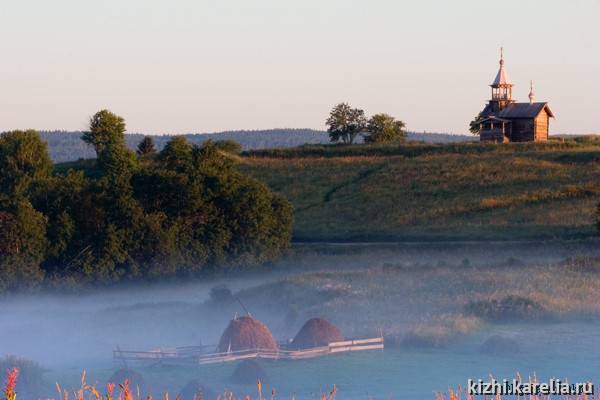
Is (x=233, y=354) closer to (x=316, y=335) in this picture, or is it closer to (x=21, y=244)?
(x=316, y=335)

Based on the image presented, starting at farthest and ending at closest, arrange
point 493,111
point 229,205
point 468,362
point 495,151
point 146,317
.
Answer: point 493,111, point 495,151, point 229,205, point 146,317, point 468,362

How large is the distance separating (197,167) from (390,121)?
82593mm

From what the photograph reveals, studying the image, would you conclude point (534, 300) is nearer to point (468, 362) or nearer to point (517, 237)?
point (468, 362)

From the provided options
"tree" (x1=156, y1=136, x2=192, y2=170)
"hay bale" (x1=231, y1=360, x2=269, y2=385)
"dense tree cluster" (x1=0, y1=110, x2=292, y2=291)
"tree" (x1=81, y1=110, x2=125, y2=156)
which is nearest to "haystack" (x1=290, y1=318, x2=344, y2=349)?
"hay bale" (x1=231, y1=360, x2=269, y2=385)

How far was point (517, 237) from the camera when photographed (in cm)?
6544

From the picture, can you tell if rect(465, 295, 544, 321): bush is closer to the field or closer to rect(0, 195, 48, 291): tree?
the field

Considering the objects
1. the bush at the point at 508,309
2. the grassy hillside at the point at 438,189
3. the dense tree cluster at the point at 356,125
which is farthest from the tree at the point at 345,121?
the bush at the point at 508,309

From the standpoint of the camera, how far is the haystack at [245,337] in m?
31.8

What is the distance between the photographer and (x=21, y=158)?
355ft

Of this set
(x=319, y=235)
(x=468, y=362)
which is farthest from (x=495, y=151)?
(x=468, y=362)

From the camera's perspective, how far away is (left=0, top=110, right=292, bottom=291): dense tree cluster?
2207 inches

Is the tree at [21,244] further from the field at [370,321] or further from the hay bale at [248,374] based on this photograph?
the hay bale at [248,374]

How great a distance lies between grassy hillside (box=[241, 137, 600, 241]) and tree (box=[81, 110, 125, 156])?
22.8 metres

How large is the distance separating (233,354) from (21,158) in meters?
81.6
